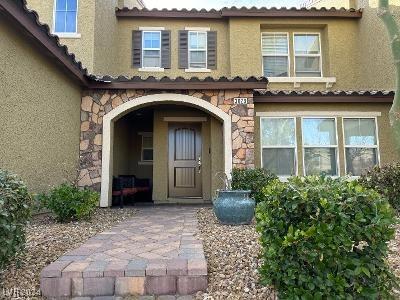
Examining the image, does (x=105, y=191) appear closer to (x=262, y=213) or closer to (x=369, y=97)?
(x=262, y=213)

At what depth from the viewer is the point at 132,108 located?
336 inches

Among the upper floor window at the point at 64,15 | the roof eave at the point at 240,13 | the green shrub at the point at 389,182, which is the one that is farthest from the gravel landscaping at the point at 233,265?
the roof eave at the point at 240,13

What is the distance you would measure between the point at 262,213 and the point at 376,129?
7.59m

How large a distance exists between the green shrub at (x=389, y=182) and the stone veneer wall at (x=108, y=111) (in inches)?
110

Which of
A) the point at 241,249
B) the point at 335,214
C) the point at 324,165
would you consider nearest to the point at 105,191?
the point at 241,249

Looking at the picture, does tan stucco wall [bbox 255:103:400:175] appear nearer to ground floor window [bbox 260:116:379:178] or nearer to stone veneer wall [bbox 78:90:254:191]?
ground floor window [bbox 260:116:379:178]

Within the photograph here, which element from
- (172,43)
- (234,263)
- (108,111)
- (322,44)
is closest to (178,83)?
(108,111)

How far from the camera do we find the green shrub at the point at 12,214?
116 inches

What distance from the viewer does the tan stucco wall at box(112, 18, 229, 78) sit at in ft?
37.4

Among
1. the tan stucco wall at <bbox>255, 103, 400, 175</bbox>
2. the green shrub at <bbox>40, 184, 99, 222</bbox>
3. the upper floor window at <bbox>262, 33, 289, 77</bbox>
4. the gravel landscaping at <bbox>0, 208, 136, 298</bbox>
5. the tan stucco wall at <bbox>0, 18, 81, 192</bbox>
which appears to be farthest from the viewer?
the upper floor window at <bbox>262, 33, 289, 77</bbox>

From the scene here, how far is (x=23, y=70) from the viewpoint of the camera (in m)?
5.84

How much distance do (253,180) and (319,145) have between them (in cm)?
267

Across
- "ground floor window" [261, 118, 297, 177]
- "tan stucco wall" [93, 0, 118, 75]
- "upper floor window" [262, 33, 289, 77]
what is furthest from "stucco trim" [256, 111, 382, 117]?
"tan stucco wall" [93, 0, 118, 75]

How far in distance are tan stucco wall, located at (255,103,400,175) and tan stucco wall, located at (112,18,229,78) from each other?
3023 millimetres
